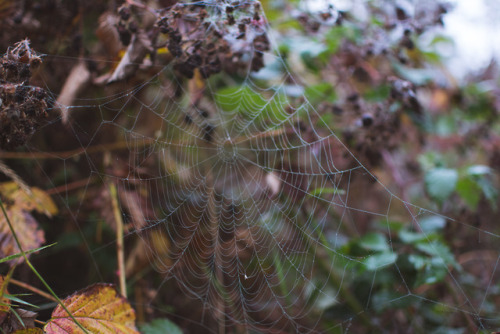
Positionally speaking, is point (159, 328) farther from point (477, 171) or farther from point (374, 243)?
point (477, 171)

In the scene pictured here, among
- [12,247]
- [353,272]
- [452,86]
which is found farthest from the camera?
[452,86]

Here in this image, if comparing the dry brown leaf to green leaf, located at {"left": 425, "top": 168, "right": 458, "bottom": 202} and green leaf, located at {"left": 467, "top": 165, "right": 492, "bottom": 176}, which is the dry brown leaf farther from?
green leaf, located at {"left": 467, "top": 165, "right": 492, "bottom": 176}

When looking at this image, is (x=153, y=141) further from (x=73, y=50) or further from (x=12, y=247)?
(x=12, y=247)

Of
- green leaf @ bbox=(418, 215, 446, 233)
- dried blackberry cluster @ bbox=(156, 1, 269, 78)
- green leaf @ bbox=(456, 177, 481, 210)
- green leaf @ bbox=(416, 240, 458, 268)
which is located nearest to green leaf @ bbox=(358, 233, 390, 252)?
green leaf @ bbox=(416, 240, 458, 268)

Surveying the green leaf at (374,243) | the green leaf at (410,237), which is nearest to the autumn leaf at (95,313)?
the green leaf at (374,243)

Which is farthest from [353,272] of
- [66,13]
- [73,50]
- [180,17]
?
[66,13]

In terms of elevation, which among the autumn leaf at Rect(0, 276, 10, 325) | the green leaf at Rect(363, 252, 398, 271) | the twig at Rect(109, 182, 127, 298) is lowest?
the green leaf at Rect(363, 252, 398, 271)
